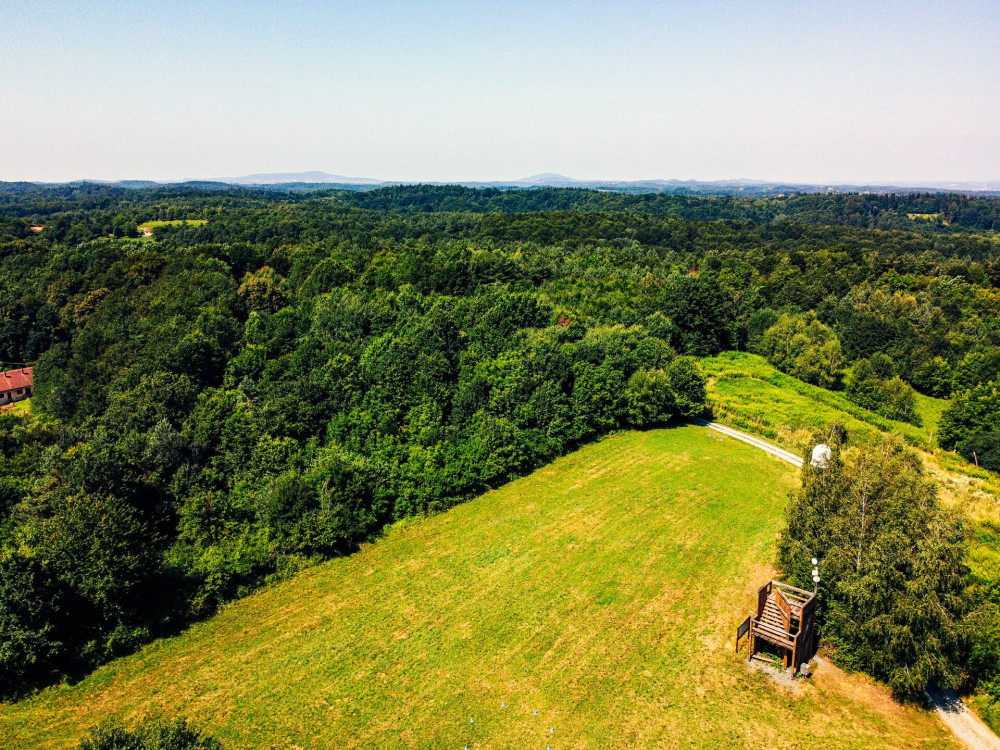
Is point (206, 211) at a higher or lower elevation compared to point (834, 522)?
higher

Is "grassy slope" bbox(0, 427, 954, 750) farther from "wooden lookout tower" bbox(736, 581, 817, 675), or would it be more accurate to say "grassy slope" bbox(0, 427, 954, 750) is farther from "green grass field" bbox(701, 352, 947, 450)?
"green grass field" bbox(701, 352, 947, 450)

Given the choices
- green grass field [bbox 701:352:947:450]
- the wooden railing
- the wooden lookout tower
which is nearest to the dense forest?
green grass field [bbox 701:352:947:450]

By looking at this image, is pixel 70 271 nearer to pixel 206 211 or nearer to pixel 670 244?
pixel 206 211

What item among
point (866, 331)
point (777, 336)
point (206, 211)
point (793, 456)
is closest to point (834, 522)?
point (793, 456)

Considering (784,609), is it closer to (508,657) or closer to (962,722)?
(962,722)

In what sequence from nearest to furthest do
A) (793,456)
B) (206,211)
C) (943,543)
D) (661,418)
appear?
(943,543)
(793,456)
(661,418)
(206,211)

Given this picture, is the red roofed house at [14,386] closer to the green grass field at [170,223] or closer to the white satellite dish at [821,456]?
the green grass field at [170,223]

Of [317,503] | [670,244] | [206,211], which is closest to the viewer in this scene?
[317,503]

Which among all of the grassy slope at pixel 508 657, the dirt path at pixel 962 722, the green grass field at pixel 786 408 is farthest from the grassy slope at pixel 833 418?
the grassy slope at pixel 508 657
